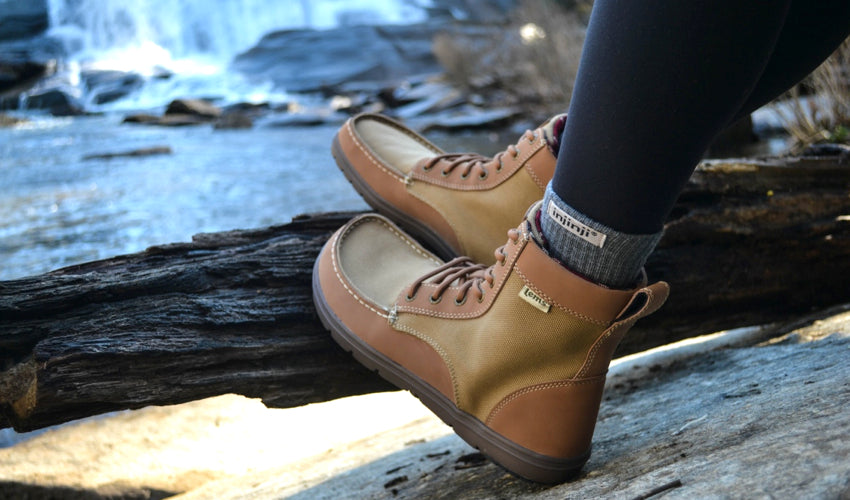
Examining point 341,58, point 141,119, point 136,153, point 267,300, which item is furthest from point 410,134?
point 341,58

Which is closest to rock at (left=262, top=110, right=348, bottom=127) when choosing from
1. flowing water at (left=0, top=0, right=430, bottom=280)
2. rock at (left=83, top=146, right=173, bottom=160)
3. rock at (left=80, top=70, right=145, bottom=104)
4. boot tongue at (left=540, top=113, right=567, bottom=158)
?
flowing water at (left=0, top=0, right=430, bottom=280)

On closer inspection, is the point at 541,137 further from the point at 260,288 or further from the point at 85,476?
the point at 85,476

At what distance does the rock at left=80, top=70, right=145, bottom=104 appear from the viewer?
13.6 m

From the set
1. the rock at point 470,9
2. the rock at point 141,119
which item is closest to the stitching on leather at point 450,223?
the rock at point 141,119

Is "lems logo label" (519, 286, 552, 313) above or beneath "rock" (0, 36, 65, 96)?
above

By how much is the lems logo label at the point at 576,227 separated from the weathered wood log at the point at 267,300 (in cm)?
59

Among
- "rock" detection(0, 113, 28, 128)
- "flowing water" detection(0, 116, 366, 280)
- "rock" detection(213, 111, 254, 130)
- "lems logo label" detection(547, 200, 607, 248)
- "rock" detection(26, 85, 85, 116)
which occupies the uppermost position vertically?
"lems logo label" detection(547, 200, 607, 248)

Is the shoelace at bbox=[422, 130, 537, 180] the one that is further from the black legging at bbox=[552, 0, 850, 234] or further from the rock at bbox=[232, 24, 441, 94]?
the rock at bbox=[232, 24, 441, 94]

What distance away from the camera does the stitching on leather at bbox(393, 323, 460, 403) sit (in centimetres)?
115

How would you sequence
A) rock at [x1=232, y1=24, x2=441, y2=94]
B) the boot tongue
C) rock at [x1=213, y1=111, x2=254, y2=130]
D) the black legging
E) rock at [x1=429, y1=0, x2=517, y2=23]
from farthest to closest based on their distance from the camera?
rock at [x1=429, y1=0, x2=517, y2=23], rock at [x1=232, y1=24, x2=441, y2=94], rock at [x1=213, y1=111, x2=254, y2=130], the boot tongue, the black legging

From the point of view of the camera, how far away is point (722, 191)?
1.68 m

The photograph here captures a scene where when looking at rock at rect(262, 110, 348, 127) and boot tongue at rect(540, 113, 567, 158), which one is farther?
rock at rect(262, 110, 348, 127)

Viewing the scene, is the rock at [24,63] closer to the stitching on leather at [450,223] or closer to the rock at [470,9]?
the rock at [470,9]

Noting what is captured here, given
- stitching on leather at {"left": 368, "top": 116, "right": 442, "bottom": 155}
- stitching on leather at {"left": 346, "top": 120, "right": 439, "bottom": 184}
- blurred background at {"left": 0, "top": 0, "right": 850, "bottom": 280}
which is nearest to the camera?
stitching on leather at {"left": 346, "top": 120, "right": 439, "bottom": 184}
